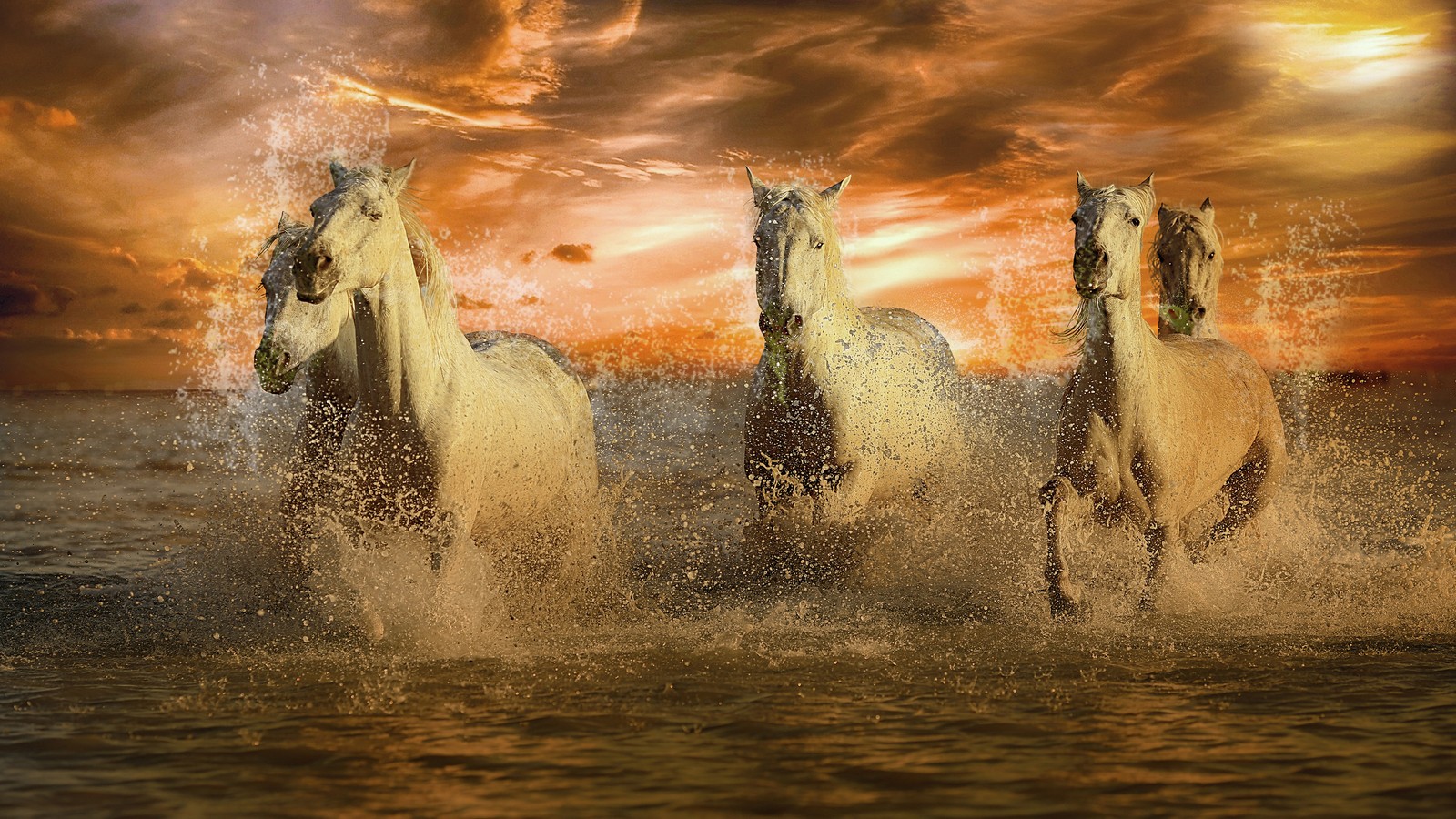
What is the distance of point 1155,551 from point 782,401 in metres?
2.15

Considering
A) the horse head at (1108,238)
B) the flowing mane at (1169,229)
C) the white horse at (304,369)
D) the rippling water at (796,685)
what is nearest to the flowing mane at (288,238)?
the white horse at (304,369)

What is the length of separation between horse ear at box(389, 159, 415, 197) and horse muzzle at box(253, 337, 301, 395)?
876mm

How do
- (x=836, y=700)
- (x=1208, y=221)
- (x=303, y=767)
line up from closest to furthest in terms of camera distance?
(x=303, y=767) < (x=836, y=700) < (x=1208, y=221)

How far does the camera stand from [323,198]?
5.76 metres

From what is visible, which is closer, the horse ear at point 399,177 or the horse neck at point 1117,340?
the horse ear at point 399,177

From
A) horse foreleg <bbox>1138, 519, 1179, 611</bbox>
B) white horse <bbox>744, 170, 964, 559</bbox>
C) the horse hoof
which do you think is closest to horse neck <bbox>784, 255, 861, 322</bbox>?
white horse <bbox>744, 170, 964, 559</bbox>

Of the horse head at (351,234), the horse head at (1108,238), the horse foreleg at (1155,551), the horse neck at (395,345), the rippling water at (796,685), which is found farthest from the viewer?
the horse foreleg at (1155,551)

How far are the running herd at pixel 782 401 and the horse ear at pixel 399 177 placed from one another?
13mm

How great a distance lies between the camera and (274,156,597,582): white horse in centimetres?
566

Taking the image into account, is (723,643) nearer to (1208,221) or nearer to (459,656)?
(459,656)

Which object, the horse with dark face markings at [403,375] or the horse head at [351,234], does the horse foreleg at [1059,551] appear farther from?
the horse head at [351,234]

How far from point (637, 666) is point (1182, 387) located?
11.1 feet

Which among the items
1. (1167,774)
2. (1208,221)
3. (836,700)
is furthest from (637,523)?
(1167,774)

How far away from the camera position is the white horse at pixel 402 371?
5.66 metres
